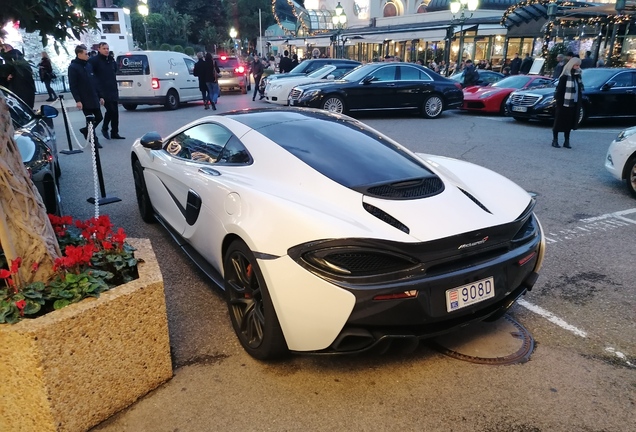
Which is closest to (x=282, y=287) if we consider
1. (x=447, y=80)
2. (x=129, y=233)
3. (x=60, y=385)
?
(x=60, y=385)

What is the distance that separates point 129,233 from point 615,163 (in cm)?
621

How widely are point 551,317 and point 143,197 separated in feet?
13.4

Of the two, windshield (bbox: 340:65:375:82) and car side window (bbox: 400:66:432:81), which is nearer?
windshield (bbox: 340:65:375:82)

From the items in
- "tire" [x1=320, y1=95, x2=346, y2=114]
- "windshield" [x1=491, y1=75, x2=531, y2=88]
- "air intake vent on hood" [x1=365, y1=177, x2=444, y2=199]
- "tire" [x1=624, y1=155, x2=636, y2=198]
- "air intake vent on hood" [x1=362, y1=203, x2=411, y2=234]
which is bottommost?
"tire" [x1=624, y1=155, x2=636, y2=198]

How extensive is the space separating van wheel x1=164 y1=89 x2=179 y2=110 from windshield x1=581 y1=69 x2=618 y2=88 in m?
12.3

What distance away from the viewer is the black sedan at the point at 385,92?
1317 centimetres

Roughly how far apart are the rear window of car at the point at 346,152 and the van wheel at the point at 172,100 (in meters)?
13.5

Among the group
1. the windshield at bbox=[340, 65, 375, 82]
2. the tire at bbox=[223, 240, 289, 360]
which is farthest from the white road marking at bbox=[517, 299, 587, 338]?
the windshield at bbox=[340, 65, 375, 82]

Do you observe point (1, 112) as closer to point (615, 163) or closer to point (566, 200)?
point (566, 200)

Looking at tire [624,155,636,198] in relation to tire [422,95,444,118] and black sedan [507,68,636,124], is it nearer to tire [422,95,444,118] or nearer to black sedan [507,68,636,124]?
black sedan [507,68,636,124]

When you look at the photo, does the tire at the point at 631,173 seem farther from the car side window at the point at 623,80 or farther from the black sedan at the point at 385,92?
the black sedan at the point at 385,92

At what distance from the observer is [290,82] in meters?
15.1

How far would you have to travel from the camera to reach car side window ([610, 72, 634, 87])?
12.2 meters

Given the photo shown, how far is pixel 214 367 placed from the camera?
9.48ft
